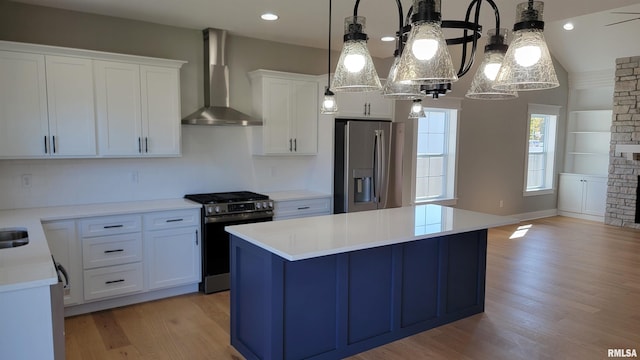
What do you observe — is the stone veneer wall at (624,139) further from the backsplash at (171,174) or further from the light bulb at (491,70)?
the light bulb at (491,70)

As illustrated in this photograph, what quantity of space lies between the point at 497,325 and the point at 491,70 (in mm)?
2469

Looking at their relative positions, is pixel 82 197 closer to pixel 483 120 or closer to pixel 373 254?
pixel 373 254

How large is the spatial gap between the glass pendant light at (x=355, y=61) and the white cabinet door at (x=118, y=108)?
2.78 metres

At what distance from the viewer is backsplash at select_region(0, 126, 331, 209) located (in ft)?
13.1

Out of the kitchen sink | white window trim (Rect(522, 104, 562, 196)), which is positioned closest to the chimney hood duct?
the kitchen sink

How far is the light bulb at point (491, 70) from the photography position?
2051 mm

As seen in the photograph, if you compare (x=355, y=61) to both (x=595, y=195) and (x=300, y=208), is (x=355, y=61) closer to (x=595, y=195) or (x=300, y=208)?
(x=300, y=208)

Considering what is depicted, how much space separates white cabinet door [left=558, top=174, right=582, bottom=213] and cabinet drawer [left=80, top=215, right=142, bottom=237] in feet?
26.9

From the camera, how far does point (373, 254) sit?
3162 mm

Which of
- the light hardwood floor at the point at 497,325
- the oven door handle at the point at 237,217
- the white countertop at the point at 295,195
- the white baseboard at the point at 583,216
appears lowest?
the light hardwood floor at the point at 497,325

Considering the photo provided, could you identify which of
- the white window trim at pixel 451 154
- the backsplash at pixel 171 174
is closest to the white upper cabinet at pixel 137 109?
the backsplash at pixel 171 174

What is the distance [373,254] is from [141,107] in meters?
2.58

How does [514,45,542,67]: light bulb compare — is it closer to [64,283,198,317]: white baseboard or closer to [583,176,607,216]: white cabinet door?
[64,283,198,317]: white baseboard

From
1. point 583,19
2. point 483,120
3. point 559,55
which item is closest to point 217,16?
point 483,120
